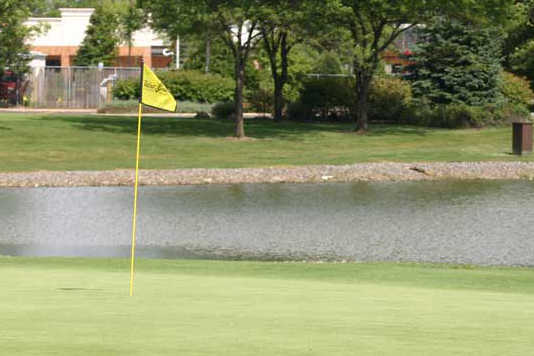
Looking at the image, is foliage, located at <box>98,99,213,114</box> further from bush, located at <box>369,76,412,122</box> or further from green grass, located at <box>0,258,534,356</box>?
green grass, located at <box>0,258,534,356</box>

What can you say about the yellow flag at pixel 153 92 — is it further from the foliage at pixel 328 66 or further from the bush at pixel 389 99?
the foliage at pixel 328 66

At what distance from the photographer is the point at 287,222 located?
874 inches

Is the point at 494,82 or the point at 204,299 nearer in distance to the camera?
the point at 204,299

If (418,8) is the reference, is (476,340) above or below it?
below

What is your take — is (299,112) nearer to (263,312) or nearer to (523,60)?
(523,60)

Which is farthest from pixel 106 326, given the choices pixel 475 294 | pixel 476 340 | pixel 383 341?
pixel 475 294

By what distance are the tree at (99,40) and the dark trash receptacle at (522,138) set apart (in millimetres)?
58094

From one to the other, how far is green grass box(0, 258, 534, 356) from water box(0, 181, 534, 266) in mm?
3898

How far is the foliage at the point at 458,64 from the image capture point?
5341 centimetres

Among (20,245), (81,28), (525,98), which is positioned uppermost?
(81,28)

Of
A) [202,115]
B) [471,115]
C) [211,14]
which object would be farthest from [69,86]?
[471,115]

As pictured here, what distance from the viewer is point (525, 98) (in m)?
55.9

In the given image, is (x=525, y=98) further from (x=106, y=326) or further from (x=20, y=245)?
(x=106, y=326)

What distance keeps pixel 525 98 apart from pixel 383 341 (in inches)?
2007
